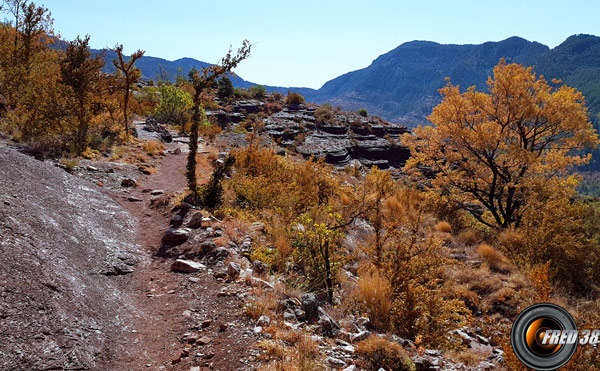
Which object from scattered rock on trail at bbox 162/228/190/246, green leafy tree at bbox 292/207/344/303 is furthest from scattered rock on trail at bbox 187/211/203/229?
green leafy tree at bbox 292/207/344/303

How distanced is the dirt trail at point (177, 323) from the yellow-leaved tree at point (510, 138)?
31.0 feet

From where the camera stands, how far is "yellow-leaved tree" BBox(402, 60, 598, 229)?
10.3m

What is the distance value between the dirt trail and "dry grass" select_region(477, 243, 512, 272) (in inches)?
275

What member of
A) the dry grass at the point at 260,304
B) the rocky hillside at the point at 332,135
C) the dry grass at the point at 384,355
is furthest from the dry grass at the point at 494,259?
the rocky hillside at the point at 332,135

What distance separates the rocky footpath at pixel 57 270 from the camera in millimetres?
2879

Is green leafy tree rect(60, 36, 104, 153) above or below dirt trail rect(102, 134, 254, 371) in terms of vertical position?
above

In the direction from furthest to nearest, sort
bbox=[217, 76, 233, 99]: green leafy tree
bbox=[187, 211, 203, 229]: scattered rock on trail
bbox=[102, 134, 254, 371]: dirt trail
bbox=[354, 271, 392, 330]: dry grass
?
bbox=[217, 76, 233, 99]: green leafy tree, bbox=[187, 211, 203, 229]: scattered rock on trail, bbox=[354, 271, 392, 330]: dry grass, bbox=[102, 134, 254, 371]: dirt trail

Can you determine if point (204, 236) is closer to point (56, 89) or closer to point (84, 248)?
point (84, 248)

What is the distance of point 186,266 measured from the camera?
5.18m

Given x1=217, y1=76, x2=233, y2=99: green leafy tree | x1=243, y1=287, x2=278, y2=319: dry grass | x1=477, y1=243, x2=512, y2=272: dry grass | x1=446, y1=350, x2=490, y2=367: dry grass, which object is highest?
x1=217, y1=76, x2=233, y2=99: green leafy tree

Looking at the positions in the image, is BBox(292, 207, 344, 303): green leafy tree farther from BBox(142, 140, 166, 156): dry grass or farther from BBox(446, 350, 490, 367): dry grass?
BBox(142, 140, 166, 156): dry grass

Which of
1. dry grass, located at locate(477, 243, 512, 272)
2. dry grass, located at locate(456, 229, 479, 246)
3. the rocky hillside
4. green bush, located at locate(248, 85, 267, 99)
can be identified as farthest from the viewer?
green bush, located at locate(248, 85, 267, 99)

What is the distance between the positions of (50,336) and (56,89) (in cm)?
1087

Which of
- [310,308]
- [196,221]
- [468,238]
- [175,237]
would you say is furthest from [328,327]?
[468,238]
